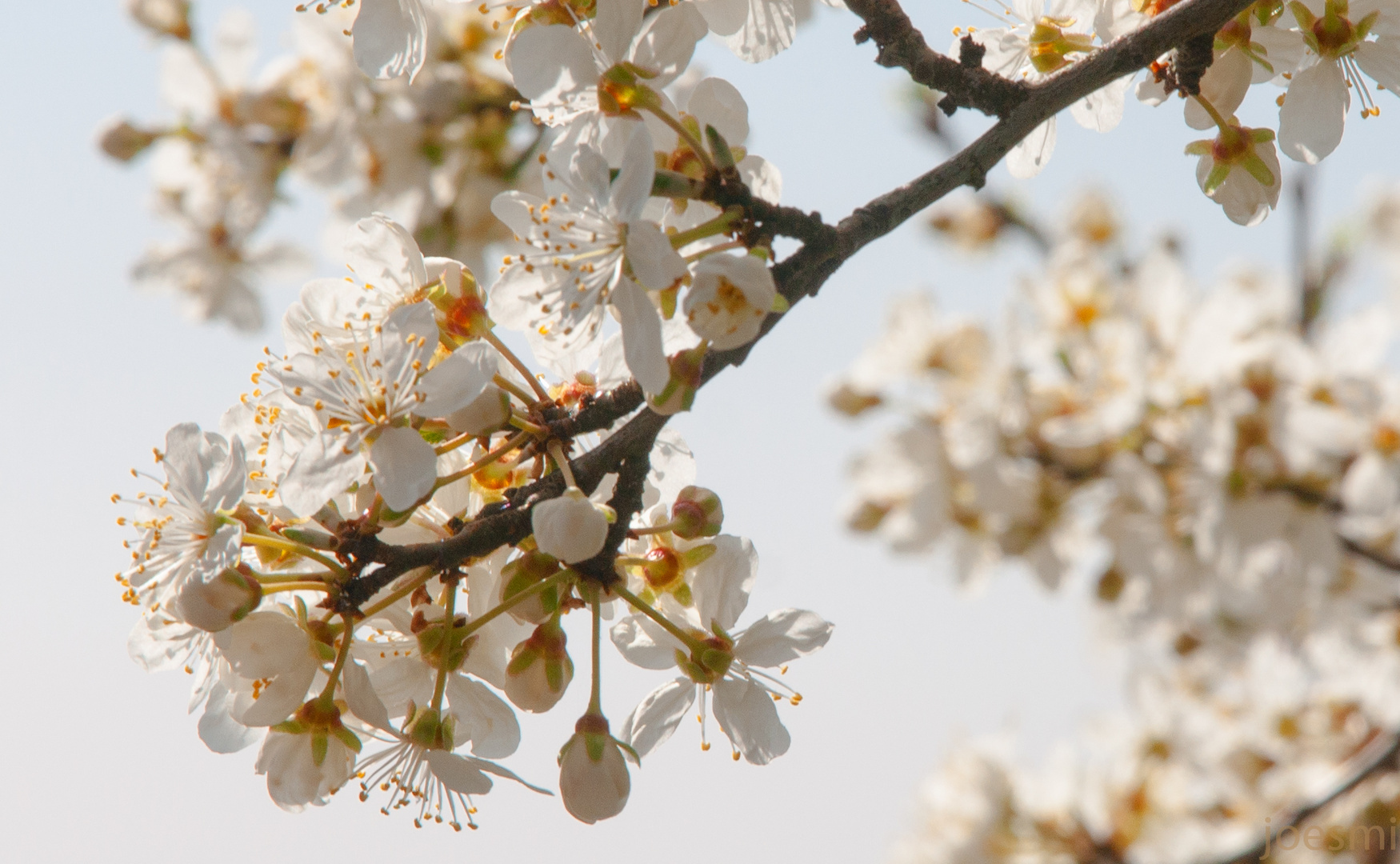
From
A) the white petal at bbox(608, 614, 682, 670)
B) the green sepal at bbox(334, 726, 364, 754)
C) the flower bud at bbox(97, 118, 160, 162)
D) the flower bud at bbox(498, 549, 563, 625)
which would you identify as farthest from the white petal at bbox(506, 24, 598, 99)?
the flower bud at bbox(97, 118, 160, 162)

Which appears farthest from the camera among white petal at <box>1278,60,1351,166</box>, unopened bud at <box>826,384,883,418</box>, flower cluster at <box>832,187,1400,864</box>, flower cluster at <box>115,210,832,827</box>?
unopened bud at <box>826,384,883,418</box>

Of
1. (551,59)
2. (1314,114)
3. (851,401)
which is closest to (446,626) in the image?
(551,59)

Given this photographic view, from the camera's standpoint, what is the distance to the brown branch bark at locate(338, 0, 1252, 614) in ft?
3.15

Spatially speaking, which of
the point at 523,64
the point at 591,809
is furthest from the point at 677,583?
the point at 523,64

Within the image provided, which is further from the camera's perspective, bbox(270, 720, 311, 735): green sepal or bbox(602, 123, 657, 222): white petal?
bbox(270, 720, 311, 735): green sepal

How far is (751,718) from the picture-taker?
3.67 feet

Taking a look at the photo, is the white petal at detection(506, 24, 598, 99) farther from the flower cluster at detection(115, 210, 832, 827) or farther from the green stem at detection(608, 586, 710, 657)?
the green stem at detection(608, 586, 710, 657)

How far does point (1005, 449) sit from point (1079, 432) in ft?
1.22

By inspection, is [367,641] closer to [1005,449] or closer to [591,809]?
[591,809]

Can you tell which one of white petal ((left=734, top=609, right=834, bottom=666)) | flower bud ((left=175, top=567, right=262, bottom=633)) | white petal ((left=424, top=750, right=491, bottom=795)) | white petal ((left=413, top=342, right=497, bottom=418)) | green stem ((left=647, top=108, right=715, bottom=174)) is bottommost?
white petal ((left=424, top=750, right=491, bottom=795))

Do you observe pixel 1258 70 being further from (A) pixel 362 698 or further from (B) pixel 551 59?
(A) pixel 362 698

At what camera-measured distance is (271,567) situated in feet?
3.40

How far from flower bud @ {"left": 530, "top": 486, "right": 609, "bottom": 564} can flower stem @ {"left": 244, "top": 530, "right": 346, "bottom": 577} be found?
24 centimetres

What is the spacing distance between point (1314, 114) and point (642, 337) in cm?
98
